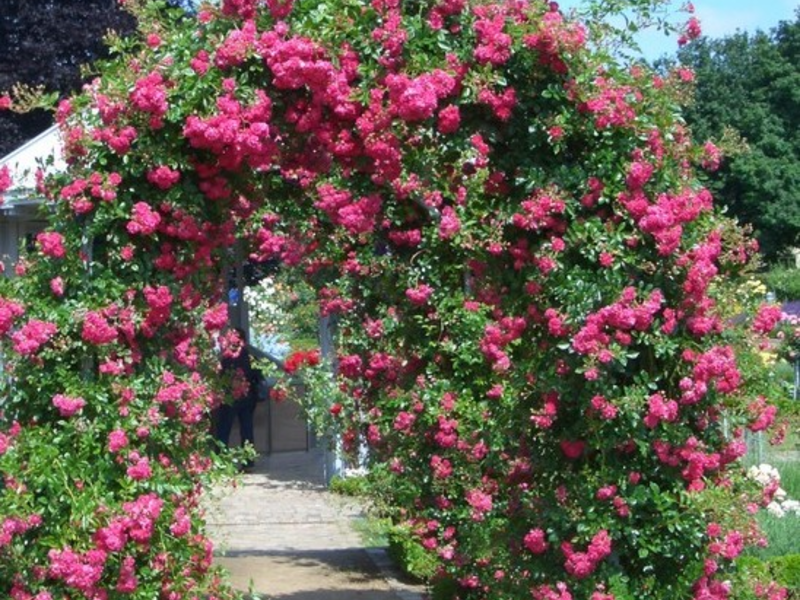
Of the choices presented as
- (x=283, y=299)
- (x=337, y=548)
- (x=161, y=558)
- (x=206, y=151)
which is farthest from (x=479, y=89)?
(x=283, y=299)

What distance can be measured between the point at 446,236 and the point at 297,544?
238 inches

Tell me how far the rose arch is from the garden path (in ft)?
3.17

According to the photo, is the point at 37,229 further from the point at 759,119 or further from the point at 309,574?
the point at 759,119

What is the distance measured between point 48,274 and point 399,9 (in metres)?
1.60

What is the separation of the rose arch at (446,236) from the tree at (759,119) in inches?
1432

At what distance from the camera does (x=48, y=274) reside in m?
4.88

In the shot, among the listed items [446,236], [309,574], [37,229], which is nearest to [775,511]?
[309,574]

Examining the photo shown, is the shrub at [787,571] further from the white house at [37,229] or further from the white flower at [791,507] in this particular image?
the white house at [37,229]

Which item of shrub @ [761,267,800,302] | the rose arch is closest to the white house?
the rose arch

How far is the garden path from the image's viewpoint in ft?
29.2

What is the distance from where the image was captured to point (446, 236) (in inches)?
213

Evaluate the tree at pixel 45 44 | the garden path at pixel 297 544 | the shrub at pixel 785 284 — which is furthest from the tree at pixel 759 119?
the garden path at pixel 297 544

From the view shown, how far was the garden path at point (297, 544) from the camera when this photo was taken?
8.91m

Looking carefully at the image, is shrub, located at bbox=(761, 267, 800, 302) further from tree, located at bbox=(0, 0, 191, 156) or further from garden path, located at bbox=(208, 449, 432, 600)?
garden path, located at bbox=(208, 449, 432, 600)
